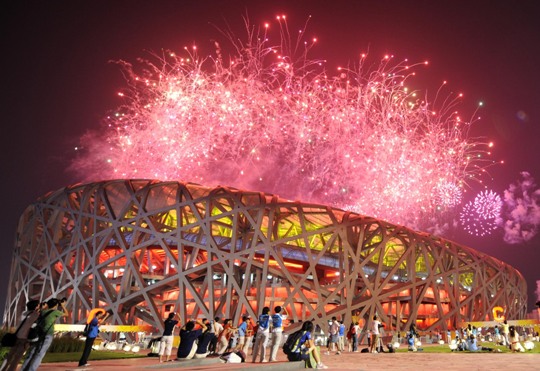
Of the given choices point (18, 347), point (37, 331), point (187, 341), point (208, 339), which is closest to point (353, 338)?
point (208, 339)

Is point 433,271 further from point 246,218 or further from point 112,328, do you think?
point 112,328

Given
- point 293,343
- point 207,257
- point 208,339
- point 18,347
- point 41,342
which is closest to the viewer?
point 18,347

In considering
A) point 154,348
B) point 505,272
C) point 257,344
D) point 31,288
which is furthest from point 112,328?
point 505,272

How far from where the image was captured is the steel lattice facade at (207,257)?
31172mm

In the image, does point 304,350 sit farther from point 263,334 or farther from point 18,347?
point 18,347

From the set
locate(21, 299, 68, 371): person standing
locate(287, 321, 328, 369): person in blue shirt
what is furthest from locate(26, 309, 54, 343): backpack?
locate(287, 321, 328, 369): person in blue shirt

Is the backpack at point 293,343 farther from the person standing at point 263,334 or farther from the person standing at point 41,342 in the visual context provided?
the person standing at point 41,342

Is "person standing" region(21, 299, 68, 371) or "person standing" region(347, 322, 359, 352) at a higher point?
"person standing" region(347, 322, 359, 352)

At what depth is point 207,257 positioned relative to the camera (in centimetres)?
3142

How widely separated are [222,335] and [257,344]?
249 centimetres

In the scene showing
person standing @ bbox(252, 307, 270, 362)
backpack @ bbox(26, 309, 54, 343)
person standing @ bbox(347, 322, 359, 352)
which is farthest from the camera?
person standing @ bbox(347, 322, 359, 352)

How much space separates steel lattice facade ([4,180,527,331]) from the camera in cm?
3117

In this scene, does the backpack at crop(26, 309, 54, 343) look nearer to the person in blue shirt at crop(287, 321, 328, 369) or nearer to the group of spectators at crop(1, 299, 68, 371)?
the group of spectators at crop(1, 299, 68, 371)

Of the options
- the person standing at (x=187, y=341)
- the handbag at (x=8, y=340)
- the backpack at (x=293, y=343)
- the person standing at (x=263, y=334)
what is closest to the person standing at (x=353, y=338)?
the person standing at (x=263, y=334)
